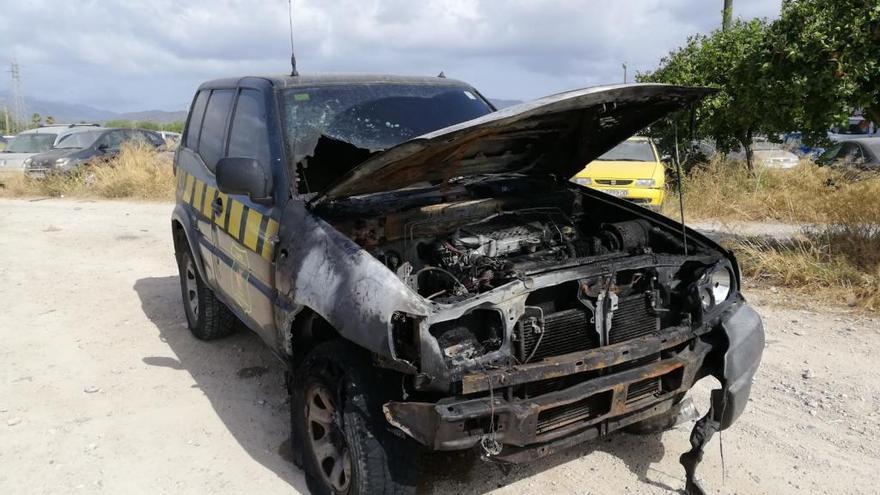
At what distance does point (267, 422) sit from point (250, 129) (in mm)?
1770

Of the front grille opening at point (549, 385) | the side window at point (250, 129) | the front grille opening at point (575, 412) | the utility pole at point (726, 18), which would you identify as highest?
the utility pole at point (726, 18)

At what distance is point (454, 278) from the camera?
3.04 m

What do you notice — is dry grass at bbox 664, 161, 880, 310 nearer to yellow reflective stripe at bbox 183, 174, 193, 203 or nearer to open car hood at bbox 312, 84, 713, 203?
open car hood at bbox 312, 84, 713, 203

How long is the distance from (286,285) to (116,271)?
5.55m

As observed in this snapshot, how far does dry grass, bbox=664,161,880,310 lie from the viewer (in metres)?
6.27

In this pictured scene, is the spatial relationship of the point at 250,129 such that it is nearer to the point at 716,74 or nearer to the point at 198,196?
the point at 198,196

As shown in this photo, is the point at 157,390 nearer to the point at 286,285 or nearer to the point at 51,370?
the point at 51,370

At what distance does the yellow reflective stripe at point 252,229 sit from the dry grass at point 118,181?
1166 cm

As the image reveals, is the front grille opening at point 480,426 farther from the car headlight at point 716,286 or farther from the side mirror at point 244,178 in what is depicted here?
the side mirror at point 244,178

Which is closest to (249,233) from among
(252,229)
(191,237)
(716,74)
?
(252,229)

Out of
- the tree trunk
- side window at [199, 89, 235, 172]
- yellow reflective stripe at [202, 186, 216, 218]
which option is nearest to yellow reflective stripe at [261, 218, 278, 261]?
yellow reflective stripe at [202, 186, 216, 218]

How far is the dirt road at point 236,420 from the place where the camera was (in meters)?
3.41

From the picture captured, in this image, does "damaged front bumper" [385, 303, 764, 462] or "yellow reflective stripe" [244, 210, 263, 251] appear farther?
"yellow reflective stripe" [244, 210, 263, 251]

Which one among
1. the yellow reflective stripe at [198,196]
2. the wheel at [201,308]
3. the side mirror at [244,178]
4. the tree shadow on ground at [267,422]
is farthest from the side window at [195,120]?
the side mirror at [244,178]
